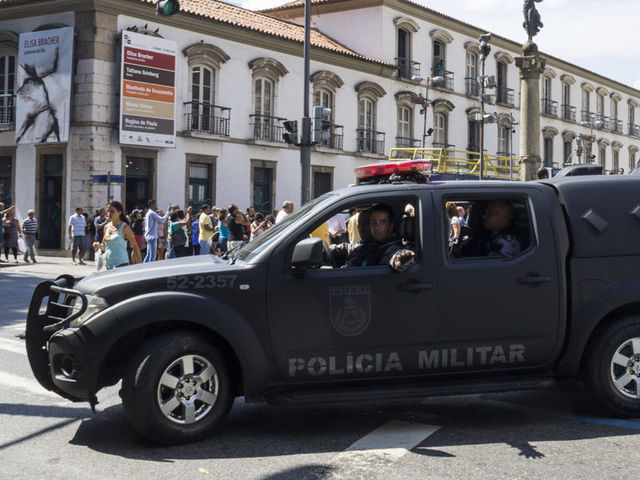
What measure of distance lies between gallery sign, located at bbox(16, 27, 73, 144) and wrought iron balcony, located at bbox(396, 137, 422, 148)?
52.6 feet

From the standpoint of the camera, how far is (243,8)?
32.8 meters

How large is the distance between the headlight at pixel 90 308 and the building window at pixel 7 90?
23.7 meters

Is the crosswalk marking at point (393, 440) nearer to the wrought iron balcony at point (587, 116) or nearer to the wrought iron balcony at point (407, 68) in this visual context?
the wrought iron balcony at point (407, 68)

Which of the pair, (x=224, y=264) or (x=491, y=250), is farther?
(x=491, y=250)

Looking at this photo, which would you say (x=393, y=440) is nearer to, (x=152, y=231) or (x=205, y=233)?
(x=205, y=233)

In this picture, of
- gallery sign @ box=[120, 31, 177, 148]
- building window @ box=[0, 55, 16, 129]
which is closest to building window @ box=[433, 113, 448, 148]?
gallery sign @ box=[120, 31, 177, 148]

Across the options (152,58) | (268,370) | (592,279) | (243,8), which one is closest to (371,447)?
(268,370)

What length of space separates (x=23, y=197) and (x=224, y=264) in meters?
23.3

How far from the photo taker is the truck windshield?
17.6ft

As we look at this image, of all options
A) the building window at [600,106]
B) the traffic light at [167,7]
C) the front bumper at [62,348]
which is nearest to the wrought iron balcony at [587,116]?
the building window at [600,106]

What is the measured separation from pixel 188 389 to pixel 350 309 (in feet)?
3.75

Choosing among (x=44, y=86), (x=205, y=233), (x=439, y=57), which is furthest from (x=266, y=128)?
(x=439, y=57)

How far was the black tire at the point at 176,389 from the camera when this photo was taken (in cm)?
485

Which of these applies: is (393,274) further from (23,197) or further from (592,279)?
(23,197)
